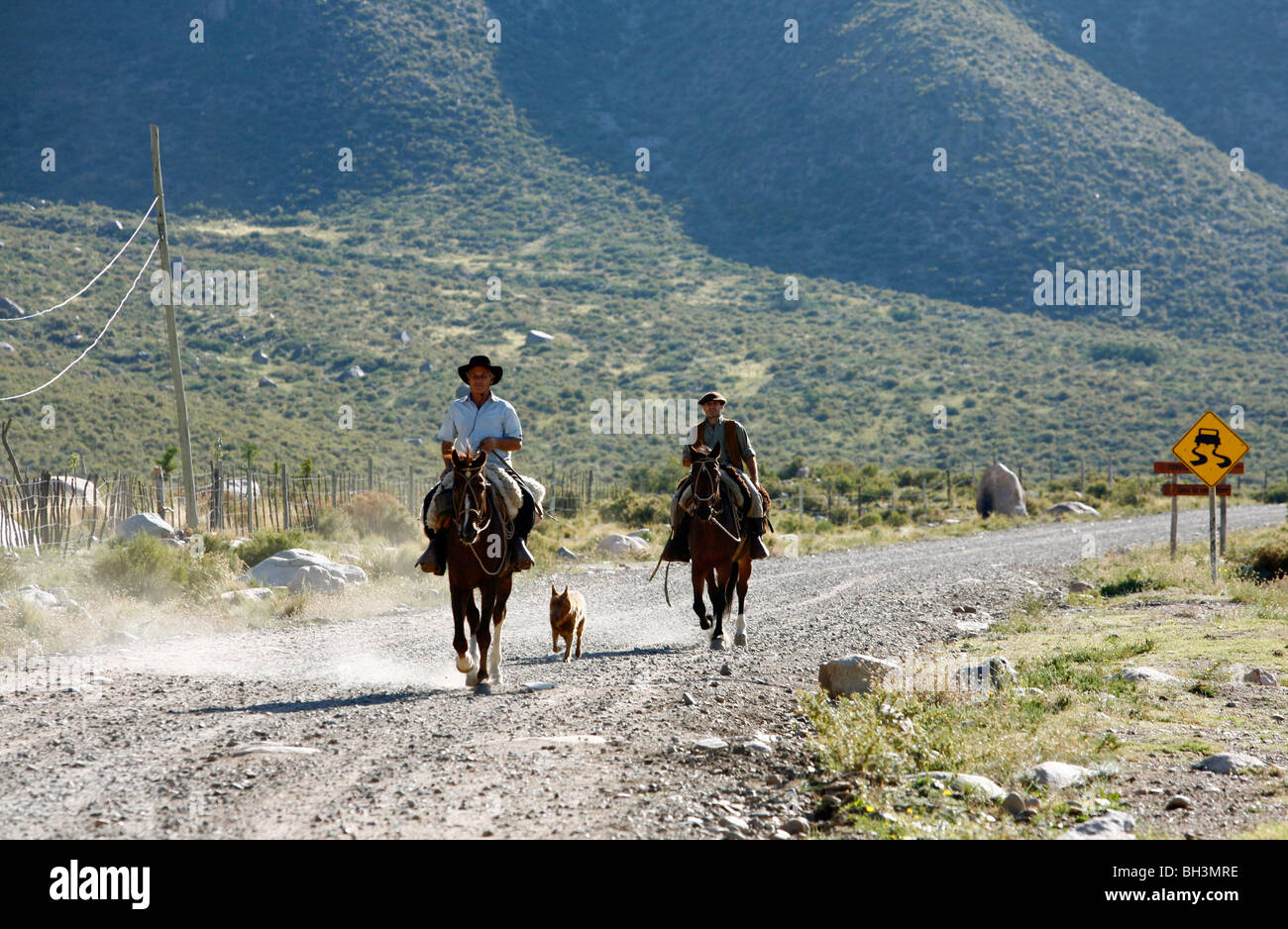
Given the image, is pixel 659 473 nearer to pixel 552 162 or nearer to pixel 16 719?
pixel 16 719

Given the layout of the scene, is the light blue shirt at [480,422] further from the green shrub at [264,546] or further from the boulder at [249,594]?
the green shrub at [264,546]

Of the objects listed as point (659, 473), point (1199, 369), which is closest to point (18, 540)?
point (659, 473)

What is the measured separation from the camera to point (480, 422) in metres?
9.62

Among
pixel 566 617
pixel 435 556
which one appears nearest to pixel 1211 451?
pixel 566 617

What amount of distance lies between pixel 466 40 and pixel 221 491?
99.1 metres

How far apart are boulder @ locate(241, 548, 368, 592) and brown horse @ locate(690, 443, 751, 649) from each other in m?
7.33

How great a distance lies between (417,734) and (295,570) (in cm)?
1078

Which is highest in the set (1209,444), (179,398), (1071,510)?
(179,398)

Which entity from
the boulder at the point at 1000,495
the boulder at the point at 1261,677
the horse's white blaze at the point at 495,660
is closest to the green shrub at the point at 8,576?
the horse's white blaze at the point at 495,660

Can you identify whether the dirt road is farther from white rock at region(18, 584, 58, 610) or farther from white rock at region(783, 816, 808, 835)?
white rock at region(18, 584, 58, 610)

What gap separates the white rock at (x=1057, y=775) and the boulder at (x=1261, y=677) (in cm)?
416

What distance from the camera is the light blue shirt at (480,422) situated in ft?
31.6

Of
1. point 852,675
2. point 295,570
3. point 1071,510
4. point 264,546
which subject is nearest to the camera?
point 852,675

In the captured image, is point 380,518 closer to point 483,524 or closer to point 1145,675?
point 483,524
